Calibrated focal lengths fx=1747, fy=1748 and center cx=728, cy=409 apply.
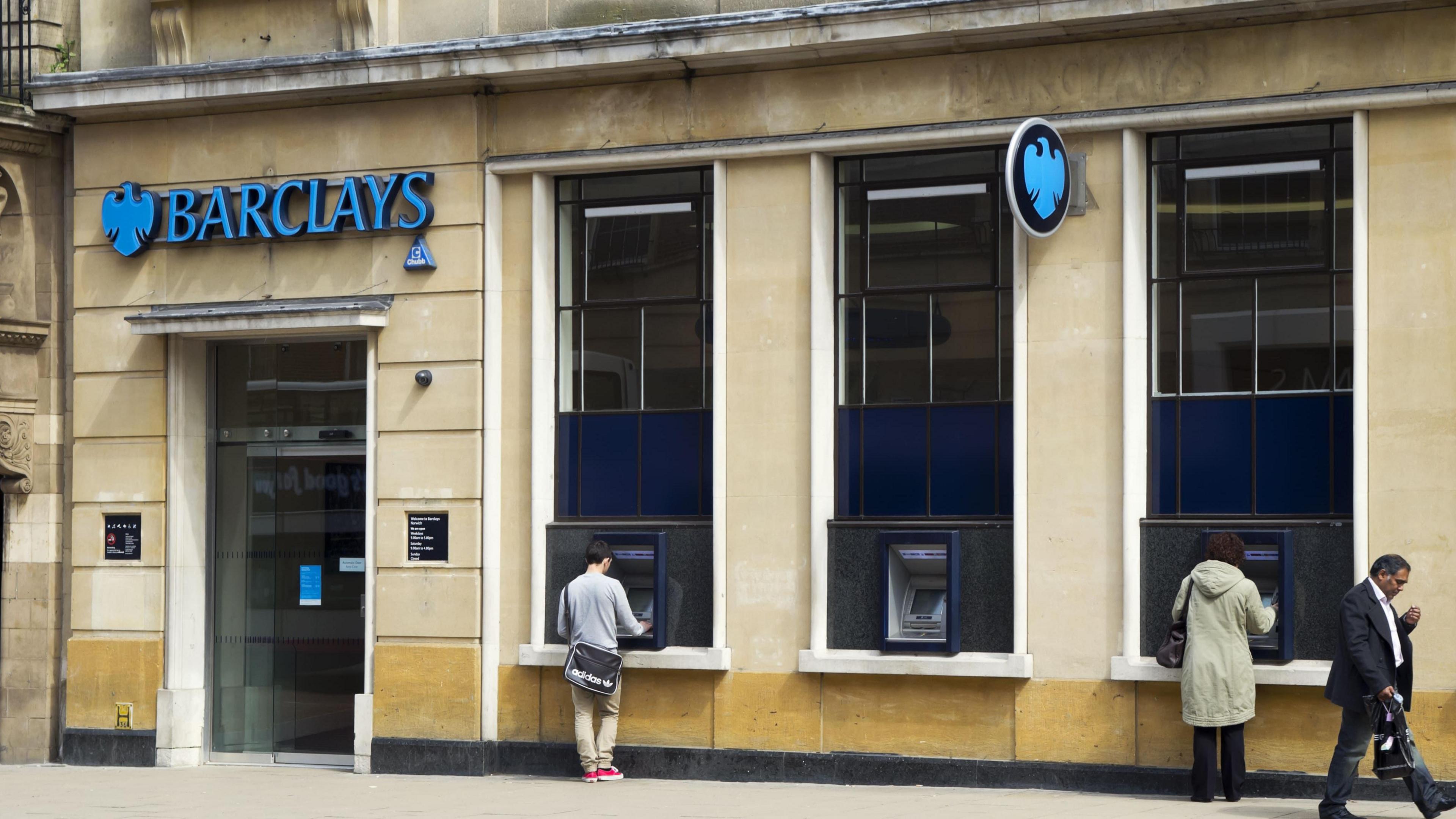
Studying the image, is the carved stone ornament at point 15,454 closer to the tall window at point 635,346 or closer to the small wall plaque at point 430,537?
the small wall plaque at point 430,537

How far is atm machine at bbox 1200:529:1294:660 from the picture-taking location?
37.7 feet

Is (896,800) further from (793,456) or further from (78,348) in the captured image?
(78,348)

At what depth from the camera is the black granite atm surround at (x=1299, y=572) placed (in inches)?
452

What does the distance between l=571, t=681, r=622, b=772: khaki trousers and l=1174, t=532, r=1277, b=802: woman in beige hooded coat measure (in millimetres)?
4213

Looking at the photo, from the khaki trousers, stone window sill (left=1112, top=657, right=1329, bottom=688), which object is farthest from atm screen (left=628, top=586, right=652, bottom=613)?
stone window sill (left=1112, top=657, right=1329, bottom=688)

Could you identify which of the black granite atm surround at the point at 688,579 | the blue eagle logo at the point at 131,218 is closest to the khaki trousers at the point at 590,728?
the black granite atm surround at the point at 688,579

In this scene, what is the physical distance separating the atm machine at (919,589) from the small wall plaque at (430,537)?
3.55m

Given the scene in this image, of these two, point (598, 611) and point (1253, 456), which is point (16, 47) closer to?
point (598, 611)

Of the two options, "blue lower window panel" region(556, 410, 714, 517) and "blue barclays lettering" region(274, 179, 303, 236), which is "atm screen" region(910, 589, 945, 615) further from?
"blue barclays lettering" region(274, 179, 303, 236)

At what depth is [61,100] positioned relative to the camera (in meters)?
14.8

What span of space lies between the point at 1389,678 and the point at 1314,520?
1.70 metres

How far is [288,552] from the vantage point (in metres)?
15.0

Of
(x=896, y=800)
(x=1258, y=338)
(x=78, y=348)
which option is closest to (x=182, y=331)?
(x=78, y=348)

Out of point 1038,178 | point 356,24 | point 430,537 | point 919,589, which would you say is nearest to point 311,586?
point 430,537
